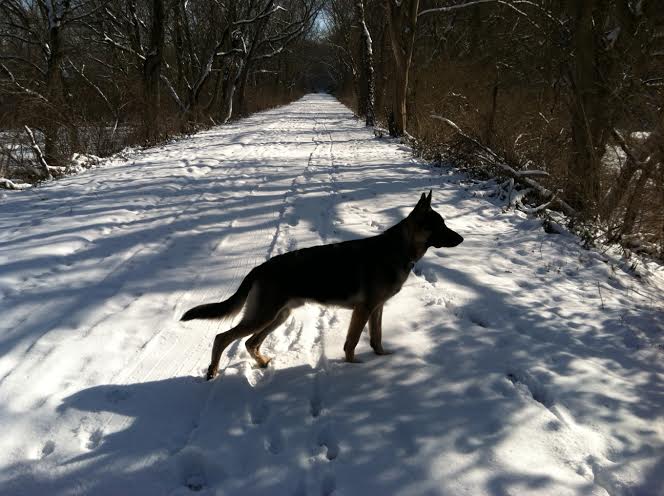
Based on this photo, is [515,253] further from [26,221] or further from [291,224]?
[26,221]

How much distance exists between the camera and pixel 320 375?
3254mm

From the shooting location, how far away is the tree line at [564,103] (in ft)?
17.1

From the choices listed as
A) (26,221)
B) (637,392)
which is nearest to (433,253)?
(637,392)

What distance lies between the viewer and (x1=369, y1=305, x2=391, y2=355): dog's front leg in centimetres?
354

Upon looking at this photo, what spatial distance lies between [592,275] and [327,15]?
39728 mm

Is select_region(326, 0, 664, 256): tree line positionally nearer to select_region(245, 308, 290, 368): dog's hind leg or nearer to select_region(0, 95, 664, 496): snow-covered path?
select_region(0, 95, 664, 496): snow-covered path

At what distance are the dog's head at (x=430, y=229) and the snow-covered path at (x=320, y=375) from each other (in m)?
0.89

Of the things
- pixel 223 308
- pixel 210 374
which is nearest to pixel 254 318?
pixel 223 308

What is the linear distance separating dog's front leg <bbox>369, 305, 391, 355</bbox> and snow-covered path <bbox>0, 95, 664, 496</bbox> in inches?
5.2

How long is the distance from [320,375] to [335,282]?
0.77 metres

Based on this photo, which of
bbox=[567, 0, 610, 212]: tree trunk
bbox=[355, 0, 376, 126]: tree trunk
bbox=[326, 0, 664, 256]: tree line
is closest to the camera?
bbox=[326, 0, 664, 256]: tree line

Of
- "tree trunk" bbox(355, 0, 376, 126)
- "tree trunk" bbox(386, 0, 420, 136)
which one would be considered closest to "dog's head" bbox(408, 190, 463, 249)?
"tree trunk" bbox(386, 0, 420, 136)

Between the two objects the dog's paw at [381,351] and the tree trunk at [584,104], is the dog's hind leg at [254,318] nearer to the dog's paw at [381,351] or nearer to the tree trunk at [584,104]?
the dog's paw at [381,351]

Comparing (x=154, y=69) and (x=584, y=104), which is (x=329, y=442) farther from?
(x=154, y=69)
